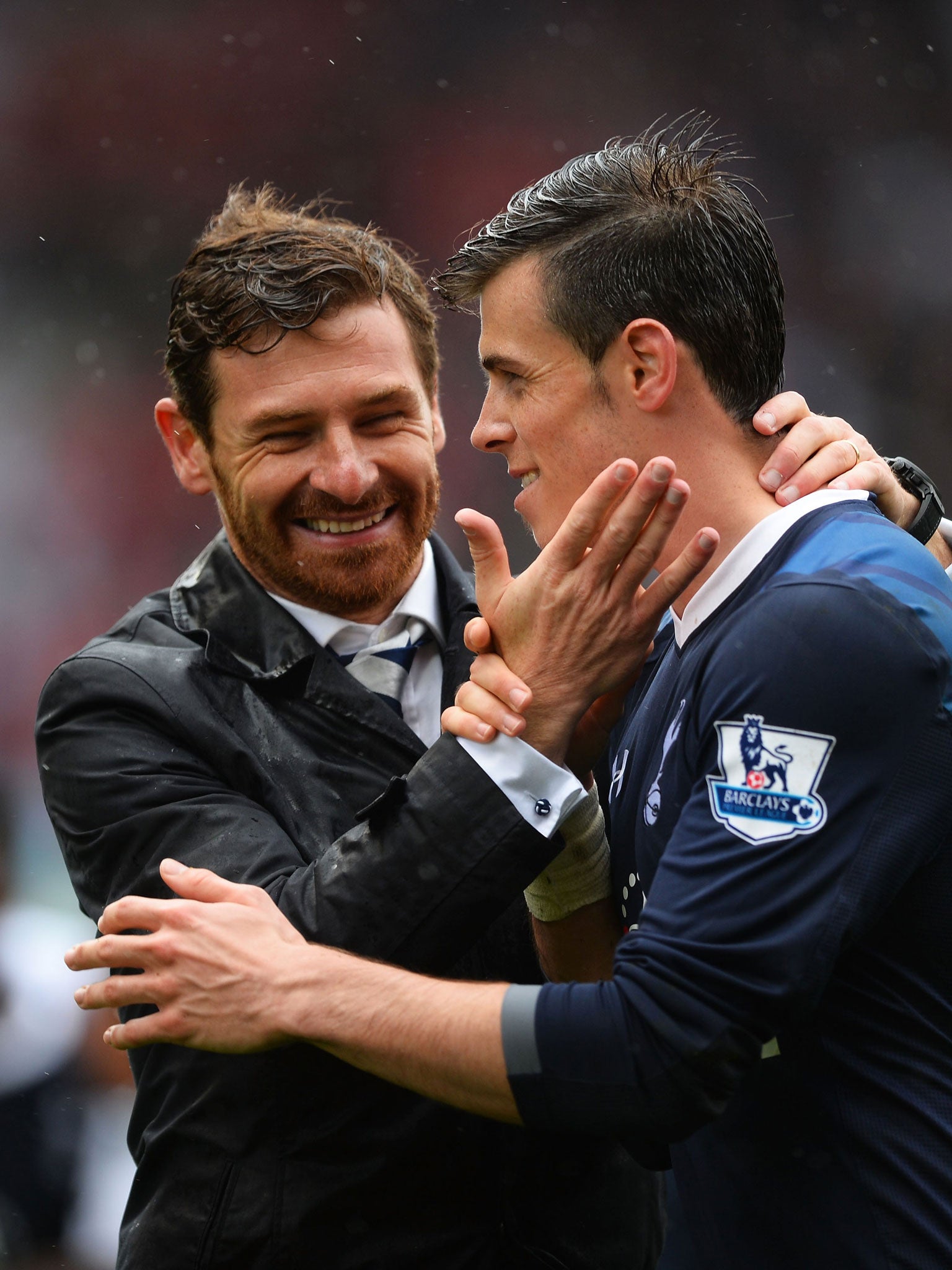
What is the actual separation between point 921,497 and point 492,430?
0.73 meters

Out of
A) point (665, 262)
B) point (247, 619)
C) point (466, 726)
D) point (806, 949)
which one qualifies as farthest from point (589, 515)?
point (247, 619)

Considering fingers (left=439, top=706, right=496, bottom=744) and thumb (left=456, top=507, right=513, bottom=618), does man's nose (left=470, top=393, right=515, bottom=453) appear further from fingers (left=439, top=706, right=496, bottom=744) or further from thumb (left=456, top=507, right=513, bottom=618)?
fingers (left=439, top=706, right=496, bottom=744)

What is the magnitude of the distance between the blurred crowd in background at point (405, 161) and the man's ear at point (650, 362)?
16.5 feet

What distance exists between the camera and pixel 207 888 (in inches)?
70.1

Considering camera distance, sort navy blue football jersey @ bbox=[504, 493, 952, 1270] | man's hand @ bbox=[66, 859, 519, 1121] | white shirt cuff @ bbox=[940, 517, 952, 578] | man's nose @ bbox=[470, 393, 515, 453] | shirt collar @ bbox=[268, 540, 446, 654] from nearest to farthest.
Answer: navy blue football jersey @ bbox=[504, 493, 952, 1270] < man's hand @ bbox=[66, 859, 519, 1121] < man's nose @ bbox=[470, 393, 515, 453] < white shirt cuff @ bbox=[940, 517, 952, 578] < shirt collar @ bbox=[268, 540, 446, 654]

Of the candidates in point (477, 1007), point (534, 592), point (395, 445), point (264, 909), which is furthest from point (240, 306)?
point (477, 1007)

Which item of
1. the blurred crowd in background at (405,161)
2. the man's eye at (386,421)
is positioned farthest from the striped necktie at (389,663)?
the blurred crowd in background at (405,161)

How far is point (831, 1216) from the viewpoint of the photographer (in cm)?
157

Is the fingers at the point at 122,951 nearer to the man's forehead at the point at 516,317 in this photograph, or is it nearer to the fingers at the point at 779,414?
the man's forehead at the point at 516,317

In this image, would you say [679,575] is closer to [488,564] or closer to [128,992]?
[488,564]

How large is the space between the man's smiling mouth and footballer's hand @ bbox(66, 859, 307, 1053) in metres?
0.84

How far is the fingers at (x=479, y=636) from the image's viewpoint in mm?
1889

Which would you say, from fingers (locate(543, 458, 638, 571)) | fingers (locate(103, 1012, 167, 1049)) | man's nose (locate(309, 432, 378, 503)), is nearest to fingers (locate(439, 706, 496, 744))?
fingers (locate(543, 458, 638, 571))

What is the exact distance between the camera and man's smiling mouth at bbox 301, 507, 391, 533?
2.46 meters
